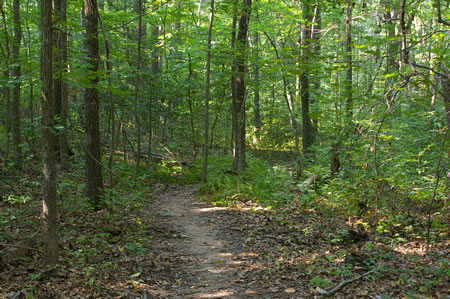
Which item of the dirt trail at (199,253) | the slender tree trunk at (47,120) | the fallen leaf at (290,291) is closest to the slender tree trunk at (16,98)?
the dirt trail at (199,253)

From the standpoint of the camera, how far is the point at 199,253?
253 inches

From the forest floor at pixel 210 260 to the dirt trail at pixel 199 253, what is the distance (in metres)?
0.02

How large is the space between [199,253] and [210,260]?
0.44 metres

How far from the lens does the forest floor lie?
4289 millimetres

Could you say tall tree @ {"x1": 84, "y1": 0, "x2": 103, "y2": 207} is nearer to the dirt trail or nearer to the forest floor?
the forest floor

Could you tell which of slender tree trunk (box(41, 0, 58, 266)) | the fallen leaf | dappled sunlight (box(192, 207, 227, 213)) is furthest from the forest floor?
dappled sunlight (box(192, 207, 227, 213))

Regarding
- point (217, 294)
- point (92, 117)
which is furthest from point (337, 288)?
point (92, 117)

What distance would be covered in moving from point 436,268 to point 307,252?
2034 millimetres

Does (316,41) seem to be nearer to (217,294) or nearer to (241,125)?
(217,294)

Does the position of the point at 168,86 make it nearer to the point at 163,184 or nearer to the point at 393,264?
the point at 163,184

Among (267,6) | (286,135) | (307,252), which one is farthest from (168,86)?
(307,252)

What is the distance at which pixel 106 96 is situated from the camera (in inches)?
504

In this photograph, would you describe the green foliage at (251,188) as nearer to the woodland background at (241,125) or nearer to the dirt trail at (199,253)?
the woodland background at (241,125)

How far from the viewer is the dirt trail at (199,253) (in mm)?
4809
